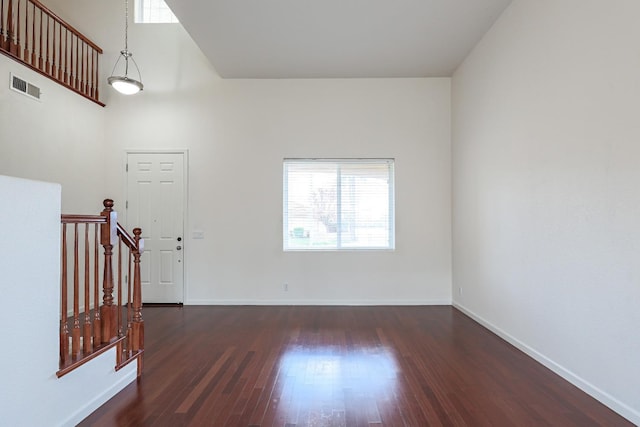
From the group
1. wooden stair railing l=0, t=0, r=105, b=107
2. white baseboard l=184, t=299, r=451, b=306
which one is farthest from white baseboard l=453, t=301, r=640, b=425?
wooden stair railing l=0, t=0, r=105, b=107

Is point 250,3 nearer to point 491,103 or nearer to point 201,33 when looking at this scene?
point 201,33

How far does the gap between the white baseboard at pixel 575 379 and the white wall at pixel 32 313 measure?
3.57 metres

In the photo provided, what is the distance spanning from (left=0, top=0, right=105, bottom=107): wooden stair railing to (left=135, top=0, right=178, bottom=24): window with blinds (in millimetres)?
876

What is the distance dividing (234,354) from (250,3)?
11.8 feet

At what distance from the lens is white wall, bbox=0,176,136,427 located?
1.83 metres

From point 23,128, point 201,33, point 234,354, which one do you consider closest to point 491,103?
point 201,33

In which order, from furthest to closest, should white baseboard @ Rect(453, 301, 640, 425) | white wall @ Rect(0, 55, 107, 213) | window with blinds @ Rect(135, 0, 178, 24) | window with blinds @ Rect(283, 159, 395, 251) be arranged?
window with blinds @ Rect(135, 0, 178, 24)
window with blinds @ Rect(283, 159, 395, 251)
white wall @ Rect(0, 55, 107, 213)
white baseboard @ Rect(453, 301, 640, 425)

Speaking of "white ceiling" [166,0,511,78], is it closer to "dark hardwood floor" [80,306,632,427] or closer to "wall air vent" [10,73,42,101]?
"wall air vent" [10,73,42,101]

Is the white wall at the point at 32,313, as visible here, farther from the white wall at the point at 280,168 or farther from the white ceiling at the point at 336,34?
the white wall at the point at 280,168

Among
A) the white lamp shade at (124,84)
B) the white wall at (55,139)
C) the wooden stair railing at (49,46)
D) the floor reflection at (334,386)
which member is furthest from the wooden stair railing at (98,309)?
the wooden stair railing at (49,46)

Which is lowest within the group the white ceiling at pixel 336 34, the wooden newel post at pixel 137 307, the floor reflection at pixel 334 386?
the floor reflection at pixel 334 386

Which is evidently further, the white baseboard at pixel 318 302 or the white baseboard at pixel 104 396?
the white baseboard at pixel 318 302

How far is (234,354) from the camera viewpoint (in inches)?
137

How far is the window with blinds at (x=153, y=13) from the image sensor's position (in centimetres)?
579
